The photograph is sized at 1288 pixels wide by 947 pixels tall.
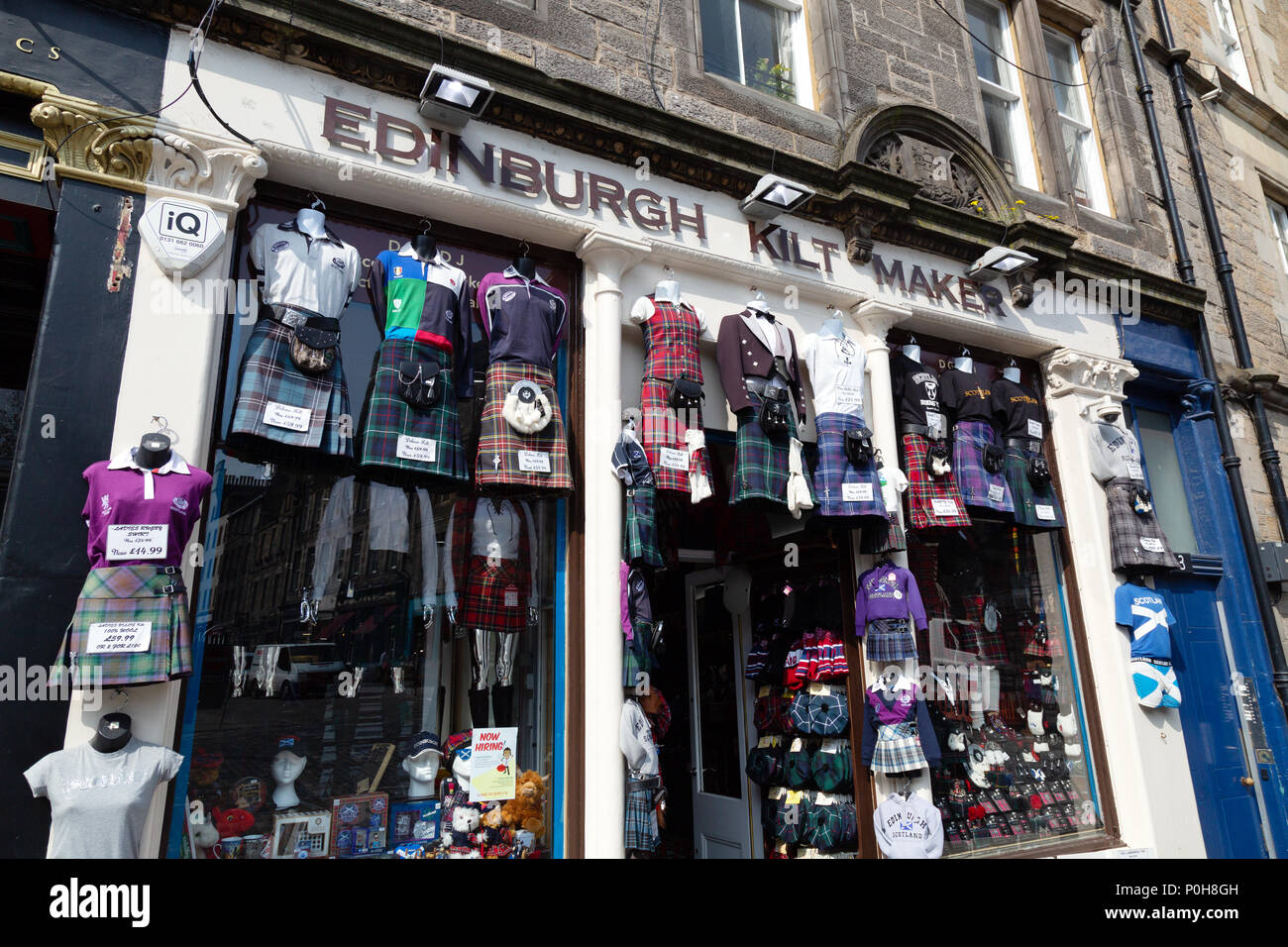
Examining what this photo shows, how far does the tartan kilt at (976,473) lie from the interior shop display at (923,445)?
0.09 m

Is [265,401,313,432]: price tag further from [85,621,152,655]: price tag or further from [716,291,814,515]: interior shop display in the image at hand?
[716,291,814,515]: interior shop display

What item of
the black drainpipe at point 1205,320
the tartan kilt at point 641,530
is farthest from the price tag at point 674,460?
the black drainpipe at point 1205,320

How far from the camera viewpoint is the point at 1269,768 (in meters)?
6.73

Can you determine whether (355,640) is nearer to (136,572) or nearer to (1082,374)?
(136,572)

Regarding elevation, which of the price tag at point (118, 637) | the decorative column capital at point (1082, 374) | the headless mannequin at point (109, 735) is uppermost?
the decorative column capital at point (1082, 374)

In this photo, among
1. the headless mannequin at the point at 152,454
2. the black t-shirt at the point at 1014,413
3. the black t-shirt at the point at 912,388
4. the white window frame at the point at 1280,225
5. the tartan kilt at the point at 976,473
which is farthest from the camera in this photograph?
the white window frame at the point at 1280,225

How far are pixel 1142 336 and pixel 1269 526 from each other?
7.52 ft

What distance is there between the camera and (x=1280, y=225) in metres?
9.70

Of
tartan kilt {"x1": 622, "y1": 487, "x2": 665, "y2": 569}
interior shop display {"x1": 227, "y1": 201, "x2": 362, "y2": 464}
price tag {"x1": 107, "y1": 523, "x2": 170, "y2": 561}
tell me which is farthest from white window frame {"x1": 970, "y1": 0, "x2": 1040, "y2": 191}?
price tag {"x1": 107, "y1": 523, "x2": 170, "y2": 561}

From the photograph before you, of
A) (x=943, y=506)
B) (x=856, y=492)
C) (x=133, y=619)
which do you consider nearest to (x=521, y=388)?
(x=133, y=619)

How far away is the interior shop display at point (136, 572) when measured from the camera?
306 centimetres

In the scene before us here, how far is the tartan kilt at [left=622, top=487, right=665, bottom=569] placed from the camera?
14.5 feet

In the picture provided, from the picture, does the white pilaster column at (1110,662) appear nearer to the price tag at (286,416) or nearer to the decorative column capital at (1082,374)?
the decorative column capital at (1082,374)
